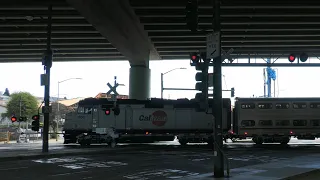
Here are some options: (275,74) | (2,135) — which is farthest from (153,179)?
(275,74)

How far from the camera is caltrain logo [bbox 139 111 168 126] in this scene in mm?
33438

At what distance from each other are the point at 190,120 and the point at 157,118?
2881 millimetres

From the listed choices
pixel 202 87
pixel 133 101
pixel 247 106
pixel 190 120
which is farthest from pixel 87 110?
pixel 202 87

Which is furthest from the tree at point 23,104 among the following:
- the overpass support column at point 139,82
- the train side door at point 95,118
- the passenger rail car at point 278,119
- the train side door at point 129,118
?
the passenger rail car at point 278,119

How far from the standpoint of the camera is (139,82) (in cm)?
3800

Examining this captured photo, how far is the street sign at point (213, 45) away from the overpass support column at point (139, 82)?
24.9 meters

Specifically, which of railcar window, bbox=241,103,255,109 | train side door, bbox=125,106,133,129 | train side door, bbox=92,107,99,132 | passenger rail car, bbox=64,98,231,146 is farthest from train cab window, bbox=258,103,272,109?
train side door, bbox=92,107,99,132

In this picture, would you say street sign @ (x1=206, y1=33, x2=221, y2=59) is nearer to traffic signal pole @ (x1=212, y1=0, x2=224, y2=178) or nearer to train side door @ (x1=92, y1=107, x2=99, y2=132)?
traffic signal pole @ (x1=212, y1=0, x2=224, y2=178)

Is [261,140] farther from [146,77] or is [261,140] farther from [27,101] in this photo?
[27,101]

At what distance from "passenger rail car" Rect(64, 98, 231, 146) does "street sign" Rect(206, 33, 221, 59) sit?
769 inches

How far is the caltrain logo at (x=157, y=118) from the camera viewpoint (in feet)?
110

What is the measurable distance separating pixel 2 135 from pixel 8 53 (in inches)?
544

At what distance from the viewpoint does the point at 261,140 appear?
114ft

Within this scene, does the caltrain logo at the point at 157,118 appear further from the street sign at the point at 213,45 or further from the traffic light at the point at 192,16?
the traffic light at the point at 192,16
